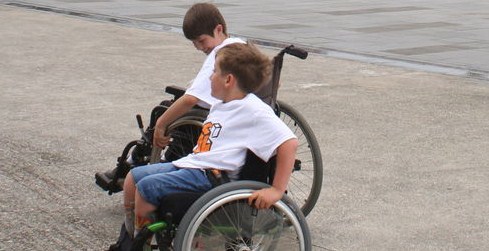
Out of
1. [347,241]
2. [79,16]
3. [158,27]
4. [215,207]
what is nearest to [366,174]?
[347,241]

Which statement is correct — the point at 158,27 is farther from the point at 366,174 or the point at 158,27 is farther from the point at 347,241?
the point at 347,241

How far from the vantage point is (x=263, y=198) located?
3.86m

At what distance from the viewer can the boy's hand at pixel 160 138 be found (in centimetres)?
491

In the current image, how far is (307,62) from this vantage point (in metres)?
11.4

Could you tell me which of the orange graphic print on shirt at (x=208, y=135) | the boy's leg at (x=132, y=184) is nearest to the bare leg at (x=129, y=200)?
the boy's leg at (x=132, y=184)

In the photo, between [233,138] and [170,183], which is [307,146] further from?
[170,183]

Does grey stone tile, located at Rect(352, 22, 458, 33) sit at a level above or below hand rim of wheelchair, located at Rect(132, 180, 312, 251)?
below

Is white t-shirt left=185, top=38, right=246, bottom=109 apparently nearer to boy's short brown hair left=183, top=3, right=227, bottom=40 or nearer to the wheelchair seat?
boy's short brown hair left=183, top=3, right=227, bottom=40

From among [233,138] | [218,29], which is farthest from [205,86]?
[233,138]

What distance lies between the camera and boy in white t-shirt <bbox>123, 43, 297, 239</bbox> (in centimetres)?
402

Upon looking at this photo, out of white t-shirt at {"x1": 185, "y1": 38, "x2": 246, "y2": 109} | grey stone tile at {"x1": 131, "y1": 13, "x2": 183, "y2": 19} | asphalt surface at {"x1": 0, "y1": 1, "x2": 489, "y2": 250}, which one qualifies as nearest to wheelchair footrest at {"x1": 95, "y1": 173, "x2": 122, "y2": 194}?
asphalt surface at {"x1": 0, "y1": 1, "x2": 489, "y2": 250}

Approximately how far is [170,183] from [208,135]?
0.30 m

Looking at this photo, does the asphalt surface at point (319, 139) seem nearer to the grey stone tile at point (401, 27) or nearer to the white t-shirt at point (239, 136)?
the white t-shirt at point (239, 136)

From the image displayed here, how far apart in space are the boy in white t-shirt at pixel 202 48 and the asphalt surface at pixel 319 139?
0.75 m
